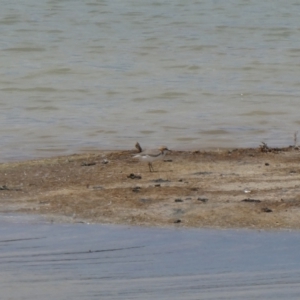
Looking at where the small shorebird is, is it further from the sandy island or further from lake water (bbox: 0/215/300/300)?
lake water (bbox: 0/215/300/300)

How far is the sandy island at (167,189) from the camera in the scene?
7043 millimetres

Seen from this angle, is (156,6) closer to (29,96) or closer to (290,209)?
(29,96)

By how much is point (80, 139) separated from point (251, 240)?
5.39m

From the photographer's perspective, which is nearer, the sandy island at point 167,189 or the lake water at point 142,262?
the lake water at point 142,262

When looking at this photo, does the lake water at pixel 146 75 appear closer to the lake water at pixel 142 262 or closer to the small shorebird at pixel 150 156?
the small shorebird at pixel 150 156

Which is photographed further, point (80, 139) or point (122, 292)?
point (80, 139)

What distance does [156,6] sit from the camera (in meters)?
27.0

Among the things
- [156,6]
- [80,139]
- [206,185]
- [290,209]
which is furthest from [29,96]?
[156,6]

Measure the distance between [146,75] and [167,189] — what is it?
9.17m

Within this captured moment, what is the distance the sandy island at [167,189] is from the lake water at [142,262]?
30cm

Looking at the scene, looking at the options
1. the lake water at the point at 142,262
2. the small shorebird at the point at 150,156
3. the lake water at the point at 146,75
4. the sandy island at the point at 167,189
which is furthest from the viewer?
the lake water at the point at 146,75

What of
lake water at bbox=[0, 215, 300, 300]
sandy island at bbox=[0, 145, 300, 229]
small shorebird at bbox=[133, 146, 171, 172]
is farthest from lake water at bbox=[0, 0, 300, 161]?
lake water at bbox=[0, 215, 300, 300]

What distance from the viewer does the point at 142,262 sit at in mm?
5938

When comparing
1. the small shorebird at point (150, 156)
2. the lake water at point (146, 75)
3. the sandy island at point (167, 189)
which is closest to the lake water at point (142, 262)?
the sandy island at point (167, 189)
